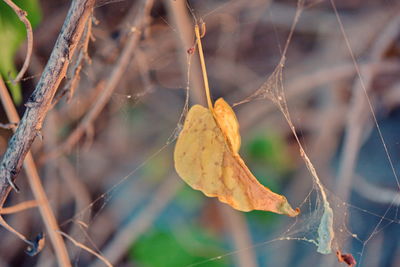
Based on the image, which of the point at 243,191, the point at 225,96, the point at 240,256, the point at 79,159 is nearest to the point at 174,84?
the point at 225,96

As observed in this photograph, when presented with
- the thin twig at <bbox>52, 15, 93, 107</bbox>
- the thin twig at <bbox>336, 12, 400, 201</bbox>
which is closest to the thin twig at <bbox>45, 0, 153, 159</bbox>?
the thin twig at <bbox>52, 15, 93, 107</bbox>

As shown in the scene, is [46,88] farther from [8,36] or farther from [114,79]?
[114,79]

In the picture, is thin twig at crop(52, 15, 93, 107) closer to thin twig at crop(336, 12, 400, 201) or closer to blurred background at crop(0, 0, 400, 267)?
blurred background at crop(0, 0, 400, 267)

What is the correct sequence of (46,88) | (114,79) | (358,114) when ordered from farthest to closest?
(358,114) → (114,79) → (46,88)

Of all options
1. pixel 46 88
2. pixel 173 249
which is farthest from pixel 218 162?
pixel 173 249

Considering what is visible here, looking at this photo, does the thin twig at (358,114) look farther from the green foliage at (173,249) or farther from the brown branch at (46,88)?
the brown branch at (46,88)

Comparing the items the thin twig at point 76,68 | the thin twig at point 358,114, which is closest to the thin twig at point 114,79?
the thin twig at point 76,68

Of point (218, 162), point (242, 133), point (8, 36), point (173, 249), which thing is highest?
point (8, 36)
